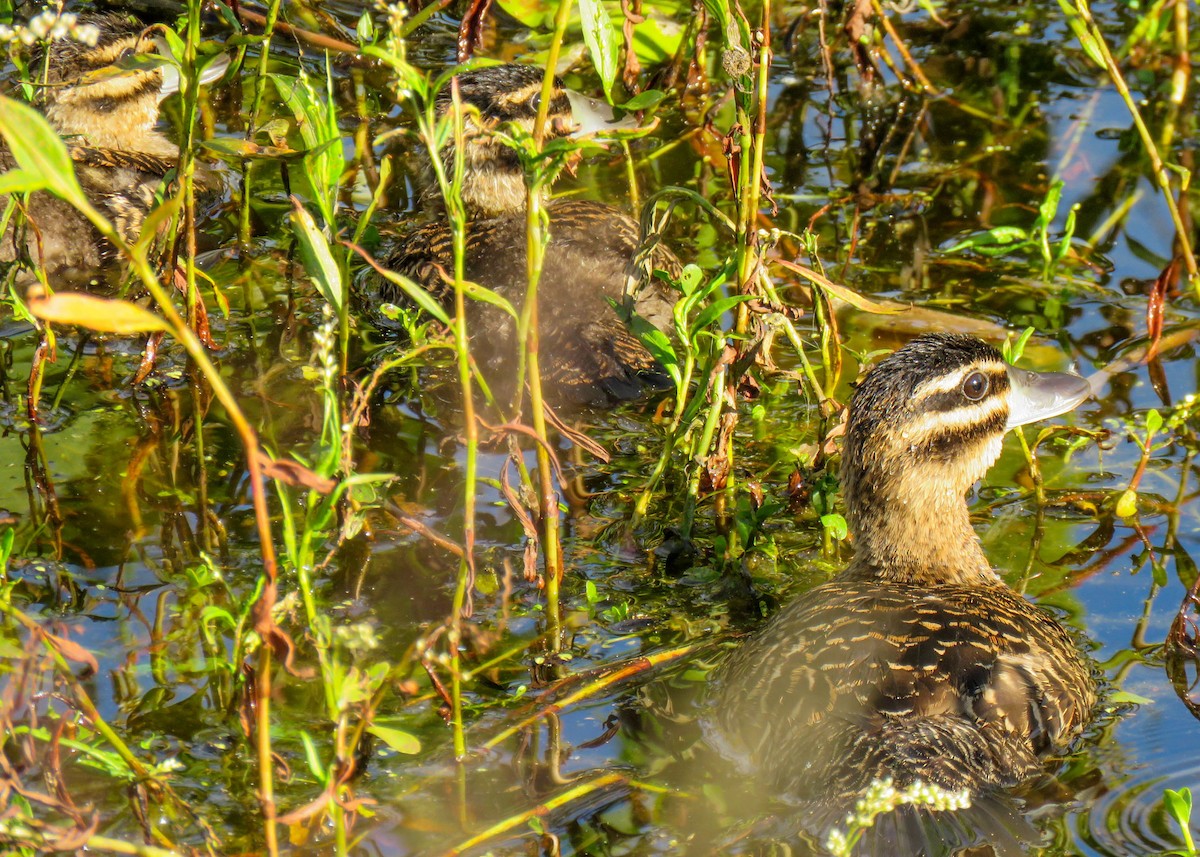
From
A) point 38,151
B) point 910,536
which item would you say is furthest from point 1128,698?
point 38,151

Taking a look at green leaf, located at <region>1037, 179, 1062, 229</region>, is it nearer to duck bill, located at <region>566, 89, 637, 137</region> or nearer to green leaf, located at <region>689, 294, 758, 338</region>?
duck bill, located at <region>566, 89, 637, 137</region>

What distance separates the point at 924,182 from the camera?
7656 millimetres

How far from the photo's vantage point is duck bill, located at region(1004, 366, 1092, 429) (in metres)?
5.23

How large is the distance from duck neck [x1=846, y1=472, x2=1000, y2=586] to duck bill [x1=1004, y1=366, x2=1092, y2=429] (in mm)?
431

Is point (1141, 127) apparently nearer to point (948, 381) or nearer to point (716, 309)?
point (948, 381)

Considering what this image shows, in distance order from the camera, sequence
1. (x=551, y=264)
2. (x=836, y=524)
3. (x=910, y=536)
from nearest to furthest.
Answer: (x=836, y=524) → (x=910, y=536) → (x=551, y=264)

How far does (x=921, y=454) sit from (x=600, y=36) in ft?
6.43

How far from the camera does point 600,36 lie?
393 cm

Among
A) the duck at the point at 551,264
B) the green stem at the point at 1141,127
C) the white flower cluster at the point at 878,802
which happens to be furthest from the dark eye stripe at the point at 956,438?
the white flower cluster at the point at 878,802

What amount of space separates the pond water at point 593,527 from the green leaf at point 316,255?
0.65 metres

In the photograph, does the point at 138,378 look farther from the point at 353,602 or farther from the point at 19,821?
the point at 19,821

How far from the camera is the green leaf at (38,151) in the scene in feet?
7.86

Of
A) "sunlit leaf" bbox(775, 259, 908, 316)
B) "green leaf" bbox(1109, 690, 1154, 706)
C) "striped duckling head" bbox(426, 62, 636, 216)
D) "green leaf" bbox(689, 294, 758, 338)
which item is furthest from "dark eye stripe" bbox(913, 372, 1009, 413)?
"striped duckling head" bbox(426, 62, 636, 216)

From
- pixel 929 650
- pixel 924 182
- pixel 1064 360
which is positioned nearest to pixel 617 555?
pixel 929 650
